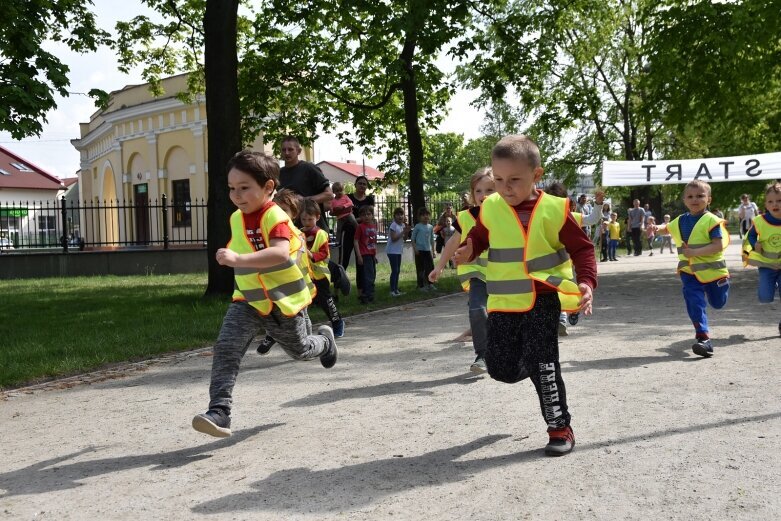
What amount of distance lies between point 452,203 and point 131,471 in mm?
23219

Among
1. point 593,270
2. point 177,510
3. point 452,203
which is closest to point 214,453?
point 177,510

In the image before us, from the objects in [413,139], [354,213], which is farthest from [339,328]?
[413,139]

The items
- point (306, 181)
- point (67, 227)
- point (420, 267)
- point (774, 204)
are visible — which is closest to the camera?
point (774, 204)

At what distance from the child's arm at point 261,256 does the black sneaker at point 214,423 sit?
2.73ft

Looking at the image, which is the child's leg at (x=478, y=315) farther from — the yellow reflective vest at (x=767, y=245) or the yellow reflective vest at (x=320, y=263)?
the yellow reflective vest at (x=767, y=245)

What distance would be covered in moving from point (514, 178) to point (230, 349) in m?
1.93

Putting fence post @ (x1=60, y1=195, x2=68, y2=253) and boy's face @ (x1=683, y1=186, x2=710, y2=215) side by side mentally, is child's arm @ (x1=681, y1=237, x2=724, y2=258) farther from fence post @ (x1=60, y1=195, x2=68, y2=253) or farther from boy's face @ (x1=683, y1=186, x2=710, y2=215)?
fence post @ (x1=60, y1=195, x2=68, y2=253)

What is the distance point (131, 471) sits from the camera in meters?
4.40

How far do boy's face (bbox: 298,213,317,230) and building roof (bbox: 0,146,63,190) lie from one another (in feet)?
207

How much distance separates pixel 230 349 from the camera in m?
5.03

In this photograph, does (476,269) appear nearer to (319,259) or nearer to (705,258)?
(705,258)

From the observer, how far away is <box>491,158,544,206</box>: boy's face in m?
4.49

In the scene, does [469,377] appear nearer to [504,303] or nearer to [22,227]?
[504,303]

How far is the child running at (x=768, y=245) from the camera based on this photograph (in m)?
8.77
